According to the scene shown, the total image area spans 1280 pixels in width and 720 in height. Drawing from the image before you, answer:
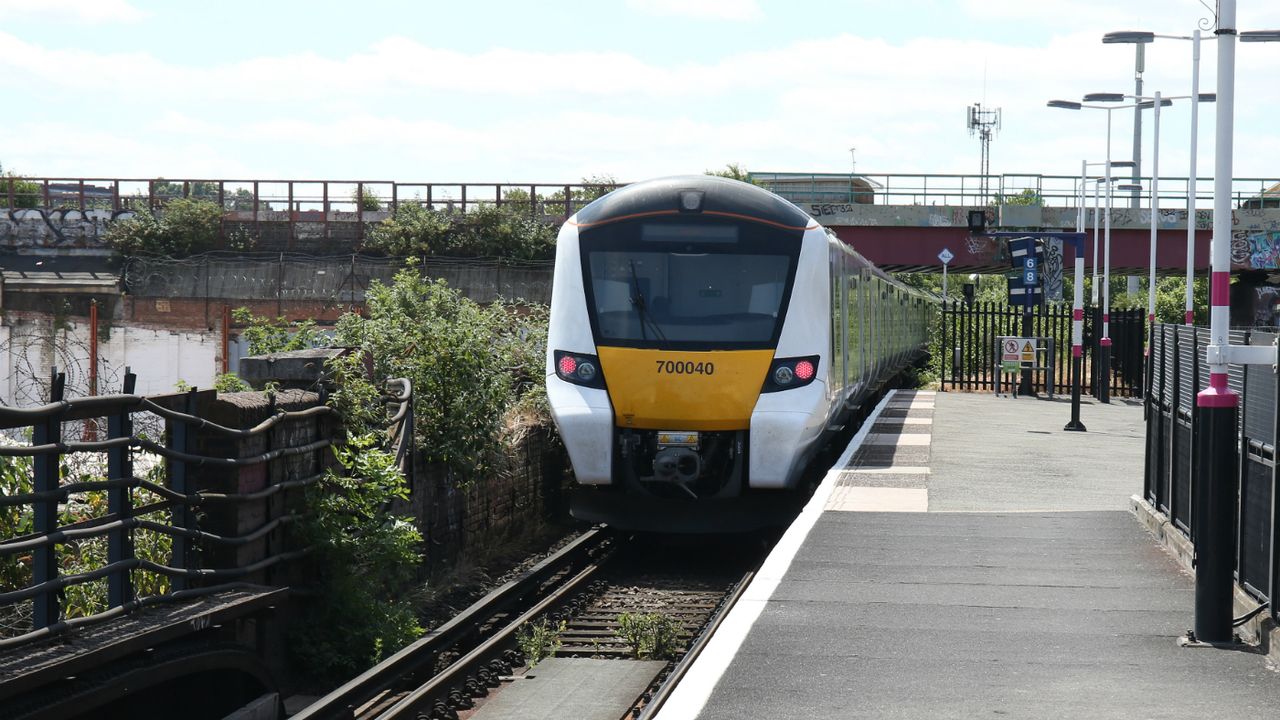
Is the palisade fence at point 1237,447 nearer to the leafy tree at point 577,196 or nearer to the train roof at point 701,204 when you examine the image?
the train roof at point 701,204

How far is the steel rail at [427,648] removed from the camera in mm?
7883

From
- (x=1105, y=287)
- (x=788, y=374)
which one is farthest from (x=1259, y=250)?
(x=788, y=374)

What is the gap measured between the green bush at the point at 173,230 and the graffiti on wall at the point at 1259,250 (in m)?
28.4

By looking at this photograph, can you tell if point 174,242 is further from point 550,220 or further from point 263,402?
point 263,402

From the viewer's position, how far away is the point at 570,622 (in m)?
10.6

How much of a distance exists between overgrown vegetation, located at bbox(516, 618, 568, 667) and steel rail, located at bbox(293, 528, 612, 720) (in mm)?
411

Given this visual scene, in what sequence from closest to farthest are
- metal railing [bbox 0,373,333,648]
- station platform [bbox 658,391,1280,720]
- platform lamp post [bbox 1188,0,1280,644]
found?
1. station platform [bbox 658,391,1280,720]
2. metal railing [bbox 0,373,333,648]
3. platform lamp post [bbox 1188,0,1280,644]

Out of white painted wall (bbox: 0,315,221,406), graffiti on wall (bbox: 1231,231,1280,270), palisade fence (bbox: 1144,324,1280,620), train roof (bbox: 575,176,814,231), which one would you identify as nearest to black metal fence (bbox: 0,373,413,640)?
train roof (bbox: 575,176,814,231)

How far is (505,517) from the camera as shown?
47.1 feet

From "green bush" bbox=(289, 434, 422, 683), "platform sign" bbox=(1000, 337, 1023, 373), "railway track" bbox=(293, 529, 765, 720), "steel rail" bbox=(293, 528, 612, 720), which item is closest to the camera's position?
"steel rail" bbox=(293, 528, 612, 720)

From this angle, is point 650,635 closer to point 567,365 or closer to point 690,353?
point 690,353

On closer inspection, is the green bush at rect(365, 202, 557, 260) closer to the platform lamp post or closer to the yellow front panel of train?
the yellow front panel of train

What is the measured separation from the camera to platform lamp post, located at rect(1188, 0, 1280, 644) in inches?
273

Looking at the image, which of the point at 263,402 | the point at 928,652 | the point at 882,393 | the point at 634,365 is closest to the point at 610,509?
the point at 634,365
